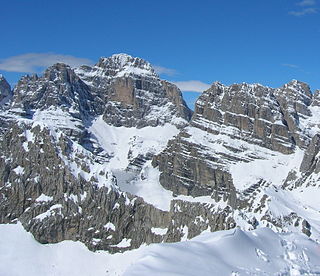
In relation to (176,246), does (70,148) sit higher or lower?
lower

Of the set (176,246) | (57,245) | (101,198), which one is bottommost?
(57,245)

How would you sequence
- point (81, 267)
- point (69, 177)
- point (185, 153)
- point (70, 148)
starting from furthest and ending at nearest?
point (185, 153)
point (70, 148)
point (69, 177)
point (81, 267)

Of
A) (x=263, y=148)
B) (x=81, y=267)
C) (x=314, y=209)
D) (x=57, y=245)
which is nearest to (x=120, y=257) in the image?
(x=81, y=267)

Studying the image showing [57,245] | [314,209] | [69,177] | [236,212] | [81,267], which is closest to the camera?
[81,267]

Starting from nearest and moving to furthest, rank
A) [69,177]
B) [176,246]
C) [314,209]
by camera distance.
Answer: [176,246]
[69,177]
[314,209]

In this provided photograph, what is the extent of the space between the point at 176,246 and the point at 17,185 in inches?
3569

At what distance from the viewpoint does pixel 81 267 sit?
87062 millimetres

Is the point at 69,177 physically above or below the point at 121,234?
above

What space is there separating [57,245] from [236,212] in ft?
104

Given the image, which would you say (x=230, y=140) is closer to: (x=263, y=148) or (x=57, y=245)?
(x=263, y=148)

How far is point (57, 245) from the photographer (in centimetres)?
10044

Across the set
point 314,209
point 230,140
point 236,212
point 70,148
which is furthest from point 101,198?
point 230,140

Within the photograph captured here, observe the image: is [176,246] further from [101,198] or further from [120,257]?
[101,198]

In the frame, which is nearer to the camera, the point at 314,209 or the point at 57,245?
the point at 57,245
